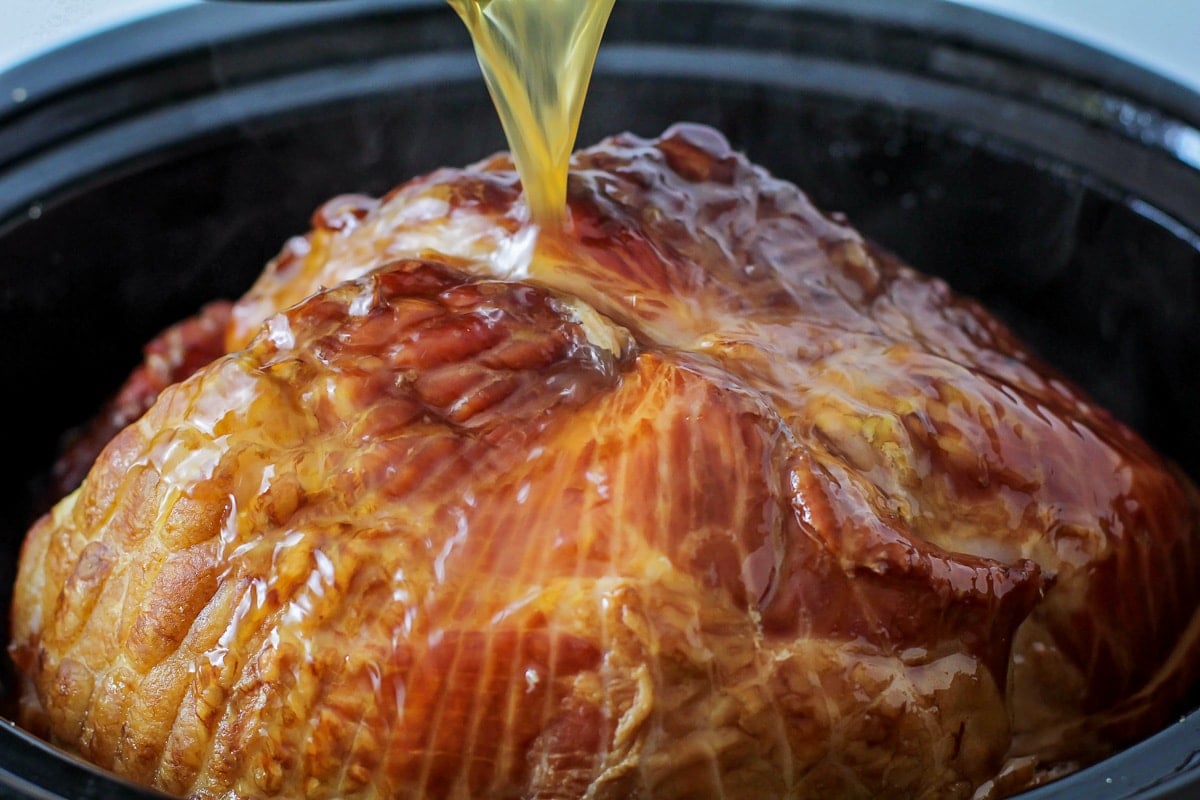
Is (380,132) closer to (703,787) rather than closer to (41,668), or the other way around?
(41,668)

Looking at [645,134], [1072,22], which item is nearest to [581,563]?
[645,134]

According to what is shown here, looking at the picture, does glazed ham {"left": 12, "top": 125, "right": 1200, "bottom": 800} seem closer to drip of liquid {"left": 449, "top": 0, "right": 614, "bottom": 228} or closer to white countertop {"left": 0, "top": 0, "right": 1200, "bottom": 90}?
drip of liquid {"left": 449, "top": 0, "right": 614, "bottom": 228}

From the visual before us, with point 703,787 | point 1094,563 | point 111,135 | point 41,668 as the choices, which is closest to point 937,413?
point 1094,563

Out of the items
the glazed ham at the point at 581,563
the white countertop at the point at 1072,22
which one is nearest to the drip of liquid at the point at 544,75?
the glazed ham at the point at 581,563

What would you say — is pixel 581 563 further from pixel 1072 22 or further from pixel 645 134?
pixel 1072 22

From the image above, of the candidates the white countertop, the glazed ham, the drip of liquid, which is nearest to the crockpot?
the white countertop

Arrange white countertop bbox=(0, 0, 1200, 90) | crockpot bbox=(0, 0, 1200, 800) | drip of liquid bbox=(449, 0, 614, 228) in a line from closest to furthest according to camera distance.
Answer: drip of liquid bbox=(449, 0, 614, 228)
white countertop bbox=(0, 0, 1200, 90)
crockpot bbox=(0, 0, 1200, 800)

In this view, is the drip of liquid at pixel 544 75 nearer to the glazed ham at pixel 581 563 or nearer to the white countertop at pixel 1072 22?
the glazed ham at pixel 581 563
